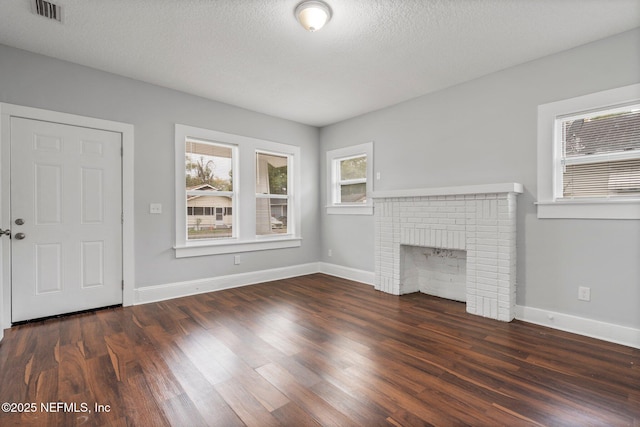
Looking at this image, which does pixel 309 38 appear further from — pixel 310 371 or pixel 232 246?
pixel 232 246

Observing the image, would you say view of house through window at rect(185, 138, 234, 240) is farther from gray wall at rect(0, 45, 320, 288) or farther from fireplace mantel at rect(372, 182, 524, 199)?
fireplace mantel at rect(372, 182, 524, 199)

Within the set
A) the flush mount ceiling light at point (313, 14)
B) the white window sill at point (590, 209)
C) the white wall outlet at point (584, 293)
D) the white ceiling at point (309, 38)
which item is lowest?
the white wall outlet at point (584, 293)

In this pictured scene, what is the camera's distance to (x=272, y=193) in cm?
515

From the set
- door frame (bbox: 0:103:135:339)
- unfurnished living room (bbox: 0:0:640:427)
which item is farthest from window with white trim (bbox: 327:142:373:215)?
door frame (bbox: 0:103:135:339)

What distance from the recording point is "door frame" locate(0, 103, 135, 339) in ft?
9.36

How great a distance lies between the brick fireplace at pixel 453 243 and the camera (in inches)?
122

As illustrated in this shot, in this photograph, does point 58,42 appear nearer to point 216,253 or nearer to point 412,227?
point 216,253

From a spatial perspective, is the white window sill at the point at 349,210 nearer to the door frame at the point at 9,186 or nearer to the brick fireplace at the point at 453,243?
the brick fireplace at the point at 453,243

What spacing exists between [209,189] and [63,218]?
1.67 metres

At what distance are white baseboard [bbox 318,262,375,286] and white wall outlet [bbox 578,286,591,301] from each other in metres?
2.44

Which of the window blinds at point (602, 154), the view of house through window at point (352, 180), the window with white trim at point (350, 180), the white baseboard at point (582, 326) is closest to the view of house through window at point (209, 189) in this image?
the window with white trim at point (350, 180)

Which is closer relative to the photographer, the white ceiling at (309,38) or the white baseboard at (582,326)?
the white ceiling at (309,38)

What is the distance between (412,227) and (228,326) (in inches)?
99.0

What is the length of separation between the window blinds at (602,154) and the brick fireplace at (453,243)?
1.60ft
